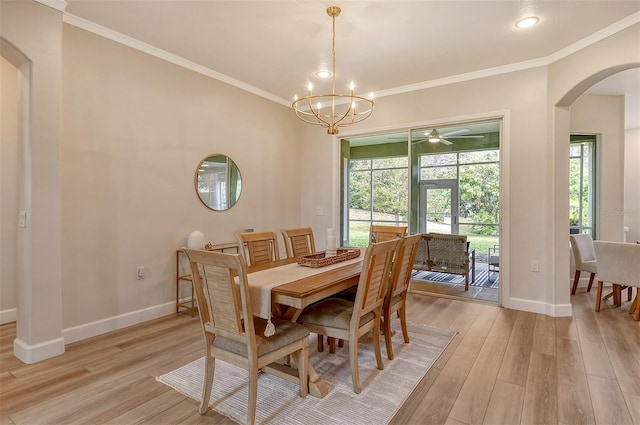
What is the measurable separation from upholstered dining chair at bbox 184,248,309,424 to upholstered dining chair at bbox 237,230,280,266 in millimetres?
920

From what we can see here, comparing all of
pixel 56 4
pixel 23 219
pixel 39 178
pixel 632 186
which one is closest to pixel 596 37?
pixel 632 186

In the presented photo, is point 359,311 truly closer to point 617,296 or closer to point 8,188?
point 617,296

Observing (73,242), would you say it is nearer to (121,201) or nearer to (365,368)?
(121,201)

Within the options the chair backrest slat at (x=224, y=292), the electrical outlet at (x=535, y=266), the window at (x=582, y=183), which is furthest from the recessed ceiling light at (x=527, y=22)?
the chair backrest slat at (x=224, y=292)

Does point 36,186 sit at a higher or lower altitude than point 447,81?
lower

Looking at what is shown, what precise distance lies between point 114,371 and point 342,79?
151 inches

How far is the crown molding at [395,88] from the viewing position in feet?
9.64

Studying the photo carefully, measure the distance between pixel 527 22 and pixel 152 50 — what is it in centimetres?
359

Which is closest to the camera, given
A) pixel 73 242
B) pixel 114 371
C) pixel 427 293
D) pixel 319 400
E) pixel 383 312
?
pixel 319 400

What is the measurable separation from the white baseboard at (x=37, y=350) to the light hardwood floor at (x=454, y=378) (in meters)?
0.06

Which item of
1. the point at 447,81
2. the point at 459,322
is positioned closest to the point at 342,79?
the point at 447,81

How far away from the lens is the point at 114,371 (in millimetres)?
2455

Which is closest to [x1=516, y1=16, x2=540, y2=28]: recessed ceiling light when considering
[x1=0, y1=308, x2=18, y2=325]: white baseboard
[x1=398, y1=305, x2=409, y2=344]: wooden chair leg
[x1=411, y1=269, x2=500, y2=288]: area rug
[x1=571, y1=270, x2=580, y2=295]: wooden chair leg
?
[x1=398, y1=305, x2=409, y2=344]: wooden chair leg

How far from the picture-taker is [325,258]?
108 inches
